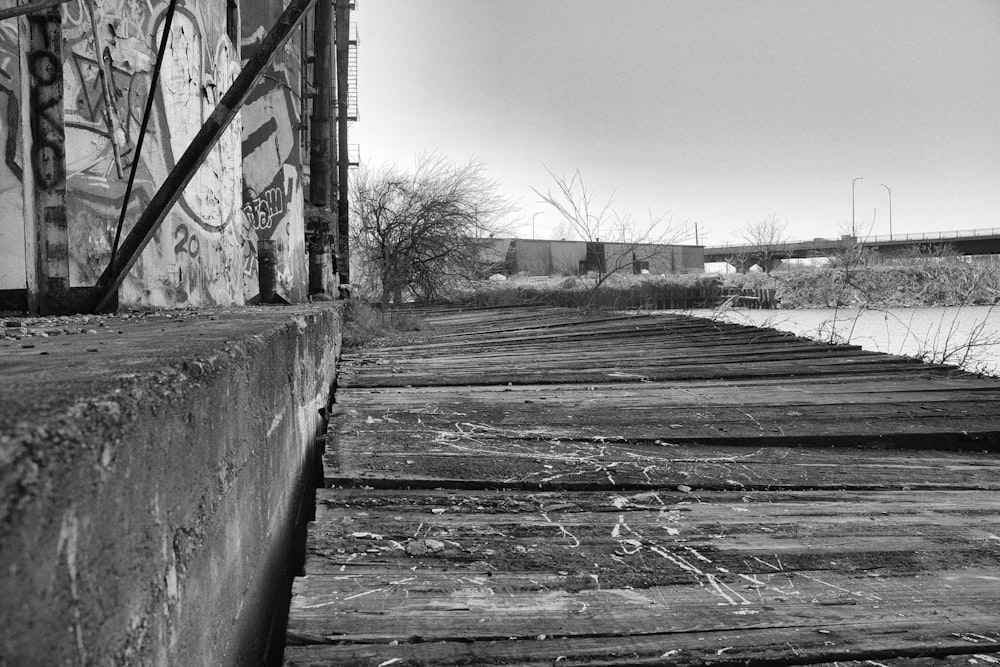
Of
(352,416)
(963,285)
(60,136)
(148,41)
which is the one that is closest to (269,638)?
(352,416)

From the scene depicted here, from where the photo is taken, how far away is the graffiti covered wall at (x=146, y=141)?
344 cm

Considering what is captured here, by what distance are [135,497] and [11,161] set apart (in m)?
3.04

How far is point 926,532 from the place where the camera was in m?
1.91

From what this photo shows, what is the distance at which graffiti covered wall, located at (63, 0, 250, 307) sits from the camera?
3.44m

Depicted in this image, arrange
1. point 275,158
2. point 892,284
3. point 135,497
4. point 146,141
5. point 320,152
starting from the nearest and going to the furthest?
1. point 135,497
2. point 146,141
3. point 275,158
4. point 320,152
5. point 892,284

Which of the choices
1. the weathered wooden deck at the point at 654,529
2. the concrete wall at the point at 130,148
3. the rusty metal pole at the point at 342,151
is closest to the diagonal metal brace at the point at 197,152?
the concrete wall at the point at 130,148

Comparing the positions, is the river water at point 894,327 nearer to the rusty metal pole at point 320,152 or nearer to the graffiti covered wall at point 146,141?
the rusty metal pole at point 320,152

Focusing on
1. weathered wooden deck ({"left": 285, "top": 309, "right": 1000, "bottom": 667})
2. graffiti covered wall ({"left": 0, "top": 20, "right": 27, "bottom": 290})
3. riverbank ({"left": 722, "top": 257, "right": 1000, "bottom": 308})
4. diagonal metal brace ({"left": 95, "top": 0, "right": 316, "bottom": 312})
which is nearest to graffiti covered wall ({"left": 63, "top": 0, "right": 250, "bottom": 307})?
graffiti covered wall ({"left": 0, "top": 20, "right": 27, "bottom": 290})

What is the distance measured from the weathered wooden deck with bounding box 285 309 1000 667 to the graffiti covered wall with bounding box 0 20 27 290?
1.59 m

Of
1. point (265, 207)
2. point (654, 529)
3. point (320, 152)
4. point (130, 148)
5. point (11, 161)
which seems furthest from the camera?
point (320, 152)

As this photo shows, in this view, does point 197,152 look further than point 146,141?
No

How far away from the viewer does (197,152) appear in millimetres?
2236

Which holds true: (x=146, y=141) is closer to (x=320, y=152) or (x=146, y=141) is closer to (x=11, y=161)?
(x=11, y=161)

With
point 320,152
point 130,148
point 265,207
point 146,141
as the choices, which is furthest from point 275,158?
point 130,148
